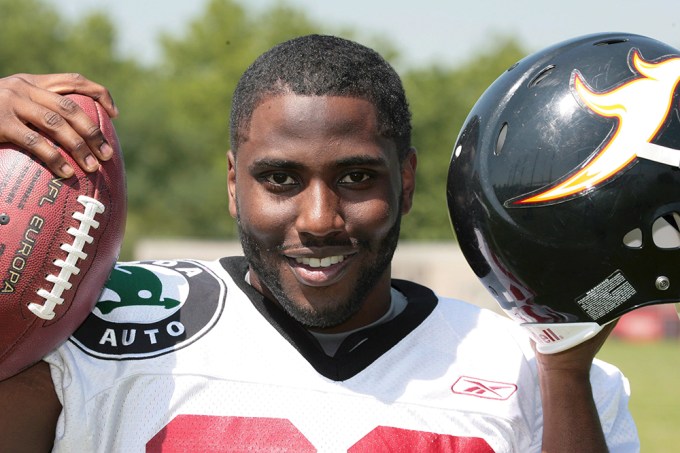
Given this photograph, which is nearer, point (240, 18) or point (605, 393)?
point (605, 393)

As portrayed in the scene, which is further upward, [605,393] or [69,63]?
[69,63]

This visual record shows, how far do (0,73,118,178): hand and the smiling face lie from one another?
39 centimetres

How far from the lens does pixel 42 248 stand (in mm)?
1868

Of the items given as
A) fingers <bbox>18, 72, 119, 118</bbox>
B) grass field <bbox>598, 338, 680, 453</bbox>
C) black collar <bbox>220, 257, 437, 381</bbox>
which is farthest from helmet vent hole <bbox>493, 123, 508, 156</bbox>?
grass field <bbox>598, 338, 680, 453</bbox>

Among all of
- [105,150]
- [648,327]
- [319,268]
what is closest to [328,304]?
[319,268]

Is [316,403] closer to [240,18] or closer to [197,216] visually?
[197,216]

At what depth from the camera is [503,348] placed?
2359mm

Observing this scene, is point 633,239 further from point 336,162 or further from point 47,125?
point 47,125

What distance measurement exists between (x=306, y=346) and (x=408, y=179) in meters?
0.49

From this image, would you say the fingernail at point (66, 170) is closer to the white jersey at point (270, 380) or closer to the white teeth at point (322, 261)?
the white jersey at point (270, 380)

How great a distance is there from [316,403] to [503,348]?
0.51 m

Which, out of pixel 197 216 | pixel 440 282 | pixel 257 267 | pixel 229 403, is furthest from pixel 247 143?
pixel 197 216

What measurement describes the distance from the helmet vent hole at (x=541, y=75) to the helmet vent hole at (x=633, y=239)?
40cm

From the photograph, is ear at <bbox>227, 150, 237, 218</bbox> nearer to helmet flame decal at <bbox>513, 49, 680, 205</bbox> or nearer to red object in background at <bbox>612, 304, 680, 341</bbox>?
helmet flame decal at <bbox>513, 49, 680, 205</bbox>
